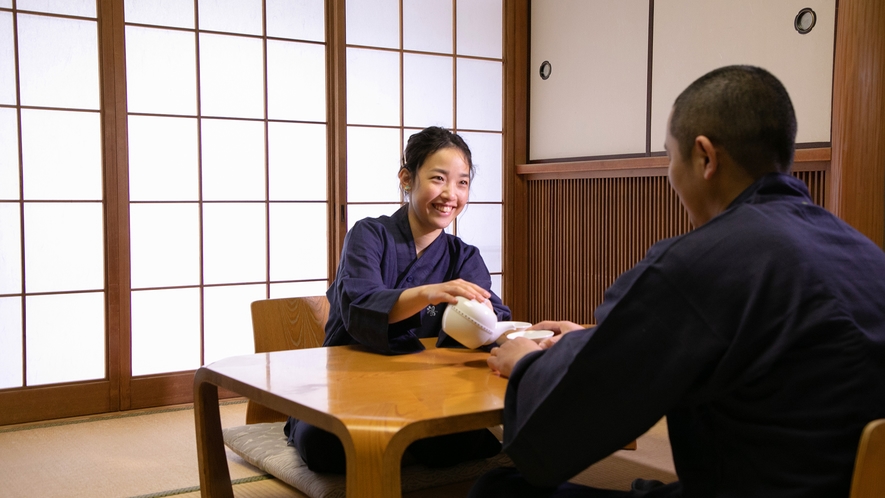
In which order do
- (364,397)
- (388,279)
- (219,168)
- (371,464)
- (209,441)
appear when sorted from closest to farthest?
(371,464) → (364,397) → (209,441) → (388,279) → (219,168)

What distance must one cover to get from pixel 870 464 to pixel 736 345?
0.21m

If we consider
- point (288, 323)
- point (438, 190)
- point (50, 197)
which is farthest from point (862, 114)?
point (50, 197)

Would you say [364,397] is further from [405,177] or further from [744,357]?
[405,177]

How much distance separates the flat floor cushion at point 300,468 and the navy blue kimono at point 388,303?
0.11 feet

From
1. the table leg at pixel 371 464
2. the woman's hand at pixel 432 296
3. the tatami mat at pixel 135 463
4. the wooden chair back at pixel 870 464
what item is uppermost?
the woman's hand at pixel 432 296

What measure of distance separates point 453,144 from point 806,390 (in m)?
1.44

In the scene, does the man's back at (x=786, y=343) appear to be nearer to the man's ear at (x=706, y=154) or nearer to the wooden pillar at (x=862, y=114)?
the man's ear at (x=706, y=154)

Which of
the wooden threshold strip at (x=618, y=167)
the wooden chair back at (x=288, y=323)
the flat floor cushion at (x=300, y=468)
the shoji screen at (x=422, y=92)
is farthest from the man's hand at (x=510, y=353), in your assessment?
the shoji screen at (x=422, y=92)

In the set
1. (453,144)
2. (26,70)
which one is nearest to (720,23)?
(453,144)

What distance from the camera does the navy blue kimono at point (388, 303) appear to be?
1.93 m

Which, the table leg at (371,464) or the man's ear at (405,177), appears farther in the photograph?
the man's ear at (405,177)

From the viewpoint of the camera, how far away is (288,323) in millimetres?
2611

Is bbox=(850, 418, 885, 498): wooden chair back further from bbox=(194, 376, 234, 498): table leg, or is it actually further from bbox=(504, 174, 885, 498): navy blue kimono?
bbox=(194, 376, 234, 498): table leg

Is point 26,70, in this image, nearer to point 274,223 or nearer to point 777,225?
point 274,223
